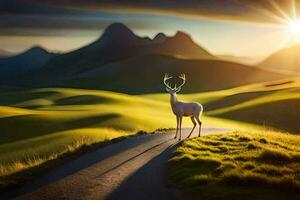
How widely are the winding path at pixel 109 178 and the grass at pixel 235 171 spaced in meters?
0.82

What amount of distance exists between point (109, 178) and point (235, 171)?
17.3 feet

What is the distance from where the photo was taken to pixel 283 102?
85.0 meters

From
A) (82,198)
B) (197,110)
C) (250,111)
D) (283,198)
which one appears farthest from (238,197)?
(250,111)

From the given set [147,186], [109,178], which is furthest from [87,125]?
[147,186]

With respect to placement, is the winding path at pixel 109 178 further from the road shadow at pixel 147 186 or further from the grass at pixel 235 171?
the grass at pixel 235 171

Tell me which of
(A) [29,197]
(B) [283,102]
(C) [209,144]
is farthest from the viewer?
(B) [283,102]

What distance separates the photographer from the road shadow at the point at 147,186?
1633 centimetres

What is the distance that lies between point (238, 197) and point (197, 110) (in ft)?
44.5

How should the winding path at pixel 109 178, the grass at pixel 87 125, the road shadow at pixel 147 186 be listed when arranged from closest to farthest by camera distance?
the road shadow at pixel 147 186, the winding path at pixel 109 178, the grass at pixel 87 125

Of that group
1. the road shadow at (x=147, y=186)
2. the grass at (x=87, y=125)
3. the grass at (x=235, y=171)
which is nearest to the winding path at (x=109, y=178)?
the road shadow at (x=147, y=186)

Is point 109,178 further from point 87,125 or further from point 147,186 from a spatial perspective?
point 87,125

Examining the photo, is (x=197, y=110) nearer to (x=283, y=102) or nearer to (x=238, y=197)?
(x=238, y=197)

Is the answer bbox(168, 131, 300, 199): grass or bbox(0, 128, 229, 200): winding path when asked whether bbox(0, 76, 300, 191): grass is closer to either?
bbox(0, 128, 229, 200): winding path

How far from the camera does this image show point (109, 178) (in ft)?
61.9
